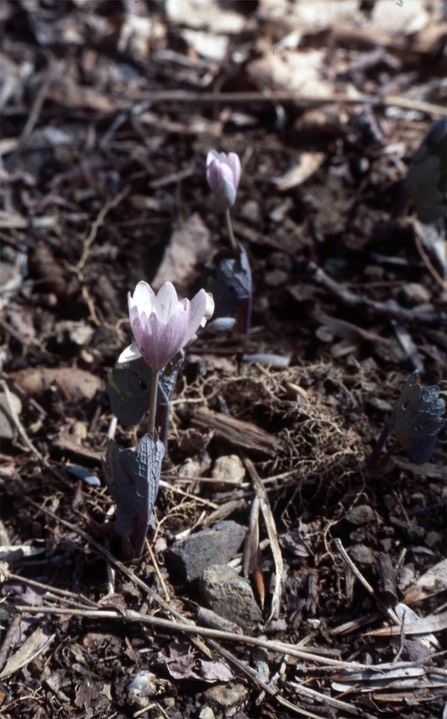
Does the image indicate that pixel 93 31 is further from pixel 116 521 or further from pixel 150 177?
pixel 116 521

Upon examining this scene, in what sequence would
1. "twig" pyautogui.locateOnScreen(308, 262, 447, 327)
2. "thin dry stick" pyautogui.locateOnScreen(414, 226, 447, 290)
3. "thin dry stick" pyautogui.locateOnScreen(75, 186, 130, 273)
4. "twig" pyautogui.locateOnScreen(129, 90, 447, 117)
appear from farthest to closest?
1. "twig" pyautogui.locateOnScreen(129, 90, 447, 117)
2. "thin dry stick" pyautogui.locateOnScreen(75, 186, 130, 273)
3. "thin dry stick" pyautogui.locateOnScreen(414, 226, 447, 290)
4. "twig" pyautogui.locateOnScreen(308, 262, 447, 327)

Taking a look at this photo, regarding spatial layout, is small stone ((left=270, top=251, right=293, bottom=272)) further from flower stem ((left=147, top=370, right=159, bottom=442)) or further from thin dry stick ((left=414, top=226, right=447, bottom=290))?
flower stem ((left=147, top=370, right=159, bottom=442))

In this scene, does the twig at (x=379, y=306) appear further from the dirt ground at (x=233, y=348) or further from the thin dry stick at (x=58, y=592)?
the thin dry stick at (x=58, y=592)

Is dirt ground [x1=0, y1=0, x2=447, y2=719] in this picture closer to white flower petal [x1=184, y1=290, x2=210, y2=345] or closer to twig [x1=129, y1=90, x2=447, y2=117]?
twig [x1=129, y1=90, x2=447, y2=117]

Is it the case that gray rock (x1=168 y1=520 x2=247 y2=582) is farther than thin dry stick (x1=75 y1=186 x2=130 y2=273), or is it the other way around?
thin dry stick (x1=75 y1=186 x2=130 y2=273)

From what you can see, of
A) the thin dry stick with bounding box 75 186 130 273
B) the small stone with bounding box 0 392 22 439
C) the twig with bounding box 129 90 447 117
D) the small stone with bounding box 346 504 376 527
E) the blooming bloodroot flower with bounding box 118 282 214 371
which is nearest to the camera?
the blooming bloodroot flower with bounding box 118 282 214 371

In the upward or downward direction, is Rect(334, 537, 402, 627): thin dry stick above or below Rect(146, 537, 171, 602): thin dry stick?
above

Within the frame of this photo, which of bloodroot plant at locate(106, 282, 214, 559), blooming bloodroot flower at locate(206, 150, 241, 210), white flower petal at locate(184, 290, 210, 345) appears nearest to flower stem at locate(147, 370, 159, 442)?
bloodroot plant at locate(106, 282, 214, 559)

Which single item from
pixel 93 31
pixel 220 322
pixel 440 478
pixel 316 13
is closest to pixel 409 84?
pixel 316 13

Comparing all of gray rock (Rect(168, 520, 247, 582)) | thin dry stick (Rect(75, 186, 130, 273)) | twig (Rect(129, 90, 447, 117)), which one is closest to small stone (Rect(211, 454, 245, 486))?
gray rock (Rect(168, 520, 247, 582))

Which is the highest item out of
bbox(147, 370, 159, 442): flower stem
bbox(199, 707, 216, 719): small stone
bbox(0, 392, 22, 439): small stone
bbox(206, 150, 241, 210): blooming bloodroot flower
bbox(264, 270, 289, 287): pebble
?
bbox(206, 150, 241, 210): blooming bloodroot flower
